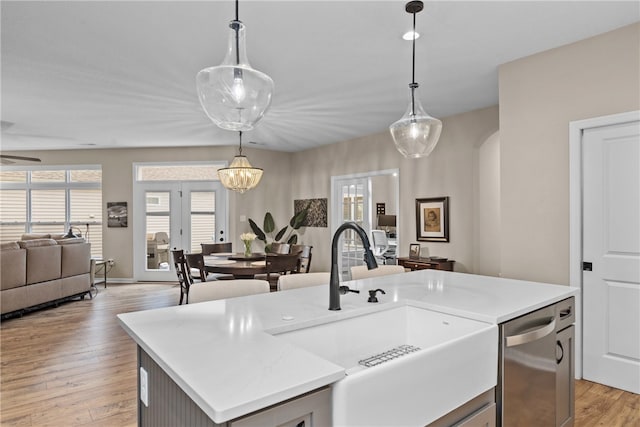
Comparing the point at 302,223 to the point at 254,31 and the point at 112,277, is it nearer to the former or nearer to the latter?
the point at 112,277

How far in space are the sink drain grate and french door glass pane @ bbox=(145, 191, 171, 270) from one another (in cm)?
673

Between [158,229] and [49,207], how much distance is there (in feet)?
7.74

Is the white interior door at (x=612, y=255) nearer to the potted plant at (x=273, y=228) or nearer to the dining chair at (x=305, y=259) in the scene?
the dining chair at (x=305, y=259)

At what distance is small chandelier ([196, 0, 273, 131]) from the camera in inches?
66.7

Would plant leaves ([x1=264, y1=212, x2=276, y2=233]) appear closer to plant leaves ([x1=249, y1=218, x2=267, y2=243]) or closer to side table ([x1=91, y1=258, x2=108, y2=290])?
plant leaves ([x1=249, y1=218, x2=267, y2=243])

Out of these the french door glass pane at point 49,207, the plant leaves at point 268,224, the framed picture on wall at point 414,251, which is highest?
the french door glass pane at point 49,207

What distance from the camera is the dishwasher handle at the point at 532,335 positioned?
5.24 feet

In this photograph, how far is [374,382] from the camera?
3.32 ft

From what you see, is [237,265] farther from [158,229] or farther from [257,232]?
[158,229]

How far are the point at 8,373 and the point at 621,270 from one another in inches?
193

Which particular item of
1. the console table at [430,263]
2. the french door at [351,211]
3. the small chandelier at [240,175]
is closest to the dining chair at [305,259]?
the small chandelier at [240,175]

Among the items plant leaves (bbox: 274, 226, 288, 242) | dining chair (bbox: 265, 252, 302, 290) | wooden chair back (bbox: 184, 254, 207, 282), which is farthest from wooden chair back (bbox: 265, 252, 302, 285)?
plant leaves (bbox: 274, 226, 288, 242)

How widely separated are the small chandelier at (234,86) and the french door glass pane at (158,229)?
248 inches

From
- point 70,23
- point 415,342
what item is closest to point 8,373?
point 70,23
